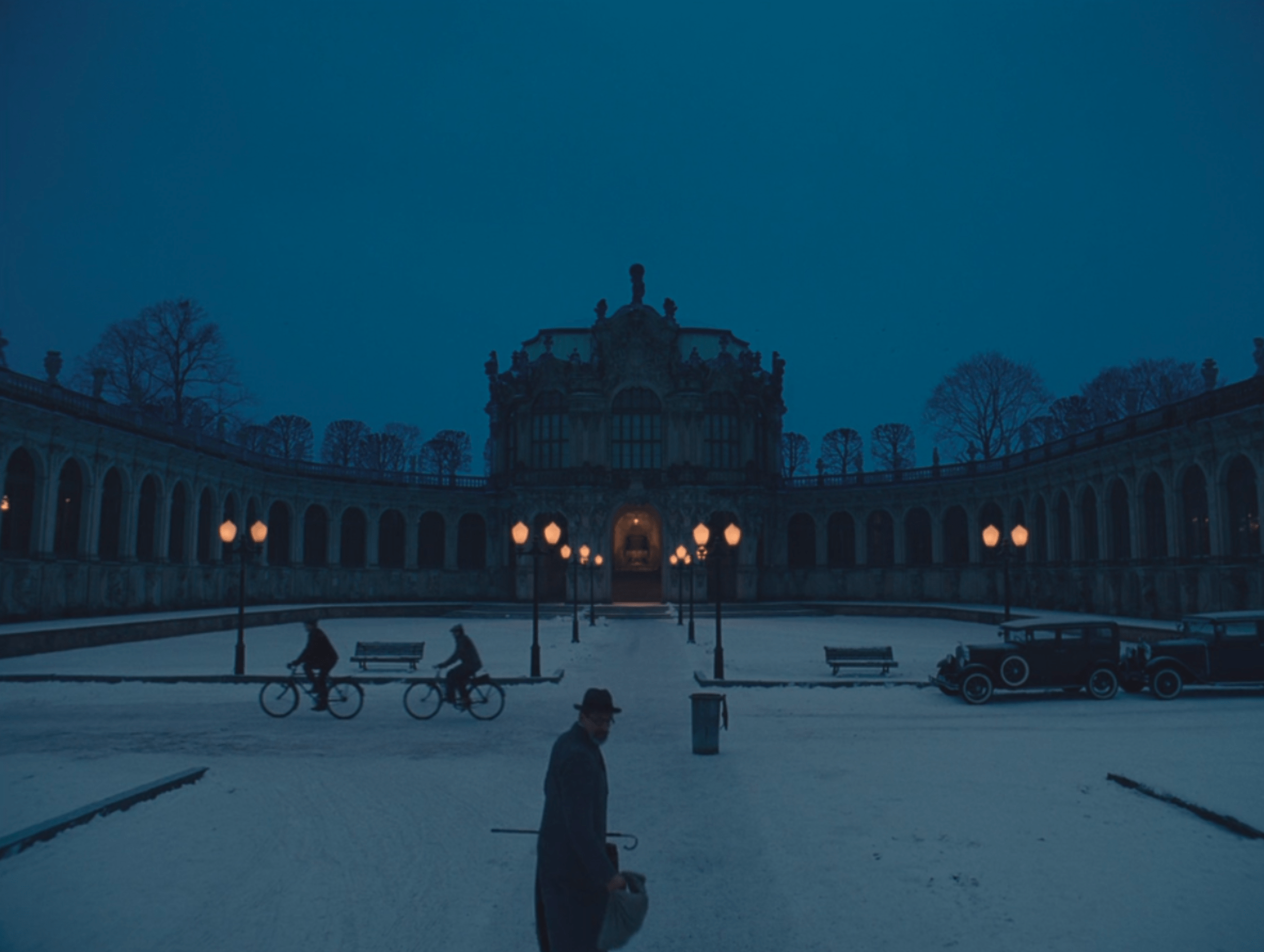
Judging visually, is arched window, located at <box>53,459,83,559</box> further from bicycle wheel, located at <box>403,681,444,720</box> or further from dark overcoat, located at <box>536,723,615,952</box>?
dark overcoat, located at <box>536,723,615,952</box>

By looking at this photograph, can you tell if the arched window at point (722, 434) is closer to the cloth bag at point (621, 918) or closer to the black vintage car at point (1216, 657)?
the black vintage car at point (1216, 657)

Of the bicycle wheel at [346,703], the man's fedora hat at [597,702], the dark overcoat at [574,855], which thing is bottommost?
the bicycle wheel at [346,703]

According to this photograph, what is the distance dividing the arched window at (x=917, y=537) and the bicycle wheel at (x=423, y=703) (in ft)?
155

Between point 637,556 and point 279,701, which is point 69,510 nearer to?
point 279,701

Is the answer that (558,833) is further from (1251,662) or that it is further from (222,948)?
(1251,662)

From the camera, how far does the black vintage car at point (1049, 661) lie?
62.1ft

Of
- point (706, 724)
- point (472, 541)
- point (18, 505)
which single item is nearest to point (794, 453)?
point (472, 541)

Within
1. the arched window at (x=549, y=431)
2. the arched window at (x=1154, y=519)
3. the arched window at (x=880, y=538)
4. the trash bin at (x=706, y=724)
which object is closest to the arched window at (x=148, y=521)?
the arched window at (x=549, y=431)

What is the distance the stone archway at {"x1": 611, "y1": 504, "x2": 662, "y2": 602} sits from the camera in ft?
210

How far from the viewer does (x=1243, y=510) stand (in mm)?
31344

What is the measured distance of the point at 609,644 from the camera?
109 feet

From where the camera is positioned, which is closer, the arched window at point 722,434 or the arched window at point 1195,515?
the arched window at point 1195,515

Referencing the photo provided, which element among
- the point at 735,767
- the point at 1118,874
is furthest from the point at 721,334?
the point at 1118,874

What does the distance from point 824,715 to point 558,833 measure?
12817 millimetres
